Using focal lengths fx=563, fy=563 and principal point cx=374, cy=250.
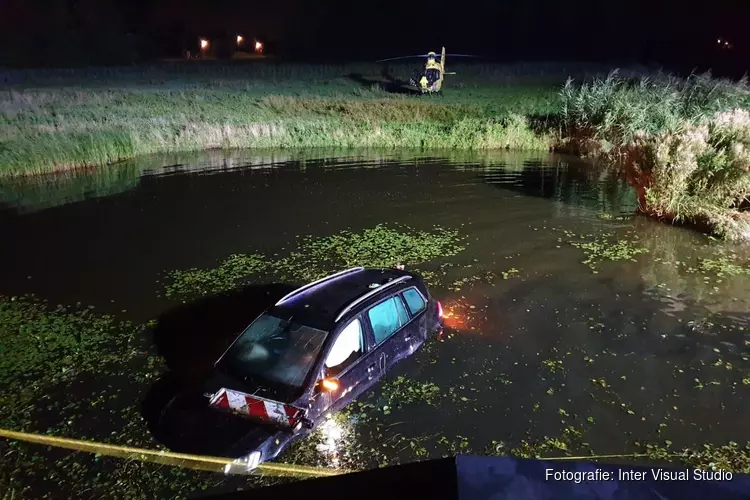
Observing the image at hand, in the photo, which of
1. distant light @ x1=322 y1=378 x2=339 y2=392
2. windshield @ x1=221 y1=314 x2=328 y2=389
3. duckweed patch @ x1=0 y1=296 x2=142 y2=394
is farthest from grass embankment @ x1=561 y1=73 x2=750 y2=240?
duckweed patch @ x1=0 y1=296 x2=142 y2=394

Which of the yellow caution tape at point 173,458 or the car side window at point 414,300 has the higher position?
the car side window at point 414,300

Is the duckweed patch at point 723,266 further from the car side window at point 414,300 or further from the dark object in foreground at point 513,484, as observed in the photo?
the dark object in foreground at point 513,484

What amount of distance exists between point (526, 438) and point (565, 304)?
194 inches

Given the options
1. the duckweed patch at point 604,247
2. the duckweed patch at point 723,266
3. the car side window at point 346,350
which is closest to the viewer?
the car side window at point 346,350

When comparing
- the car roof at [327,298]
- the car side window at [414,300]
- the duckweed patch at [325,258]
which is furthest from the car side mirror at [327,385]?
the duckweed patch at [325,258]

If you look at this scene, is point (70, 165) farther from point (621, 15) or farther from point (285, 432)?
point (621, 15)

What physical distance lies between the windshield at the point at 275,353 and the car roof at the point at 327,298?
137 mm

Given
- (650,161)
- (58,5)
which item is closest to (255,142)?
(650,161)

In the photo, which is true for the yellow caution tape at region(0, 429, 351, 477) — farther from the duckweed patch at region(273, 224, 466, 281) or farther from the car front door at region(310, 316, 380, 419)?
the duckweed patch at region(273, 224, 466, 281)

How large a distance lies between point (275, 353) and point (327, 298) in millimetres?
1124

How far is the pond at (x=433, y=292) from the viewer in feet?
25.3

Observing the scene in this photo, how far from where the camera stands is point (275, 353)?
762 centimetres

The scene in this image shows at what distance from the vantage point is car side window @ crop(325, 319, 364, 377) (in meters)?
7.46

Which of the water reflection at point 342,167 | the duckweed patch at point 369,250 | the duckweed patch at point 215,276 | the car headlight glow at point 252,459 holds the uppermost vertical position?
the water reflection at point 342,167
